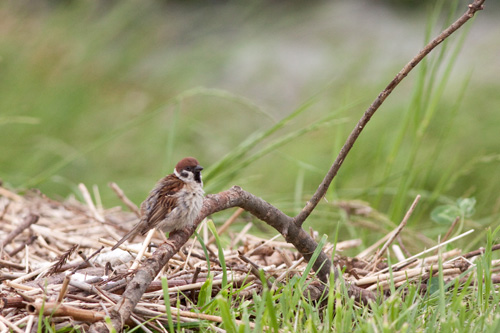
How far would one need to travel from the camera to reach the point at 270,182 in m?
5.63

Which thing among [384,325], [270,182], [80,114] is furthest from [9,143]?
[384,325]

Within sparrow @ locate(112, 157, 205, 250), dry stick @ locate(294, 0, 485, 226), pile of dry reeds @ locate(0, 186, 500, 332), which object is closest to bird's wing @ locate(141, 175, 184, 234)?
sparrow @ locate(112, 157, 205, 250)

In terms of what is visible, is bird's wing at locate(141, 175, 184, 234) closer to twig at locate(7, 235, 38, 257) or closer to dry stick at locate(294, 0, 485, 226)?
twig at locate(7, 235, 38, 257)

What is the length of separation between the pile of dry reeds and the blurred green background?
0.73 m

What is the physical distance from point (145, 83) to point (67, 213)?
3683 millimetres

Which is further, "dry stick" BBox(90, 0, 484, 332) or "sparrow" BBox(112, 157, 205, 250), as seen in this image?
"sparrow" BBox(112, 157, 205, 250)

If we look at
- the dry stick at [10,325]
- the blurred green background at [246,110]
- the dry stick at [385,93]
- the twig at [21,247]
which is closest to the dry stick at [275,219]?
the dry stick at [385,93]

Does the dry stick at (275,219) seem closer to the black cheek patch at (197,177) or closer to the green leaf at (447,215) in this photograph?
the black cheek patch at (197,177)

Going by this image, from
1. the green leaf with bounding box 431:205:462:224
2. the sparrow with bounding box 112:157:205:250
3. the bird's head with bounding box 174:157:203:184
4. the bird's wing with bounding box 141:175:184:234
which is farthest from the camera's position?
the green leaf with bounding box 431:205:462:224

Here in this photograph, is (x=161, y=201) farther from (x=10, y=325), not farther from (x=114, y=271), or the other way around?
(x=10, y=325)

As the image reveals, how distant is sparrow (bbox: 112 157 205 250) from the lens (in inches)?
102

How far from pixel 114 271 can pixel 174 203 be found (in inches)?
15.7

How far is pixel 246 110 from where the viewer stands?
761 cm

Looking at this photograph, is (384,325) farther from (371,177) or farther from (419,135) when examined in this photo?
(371,177)
